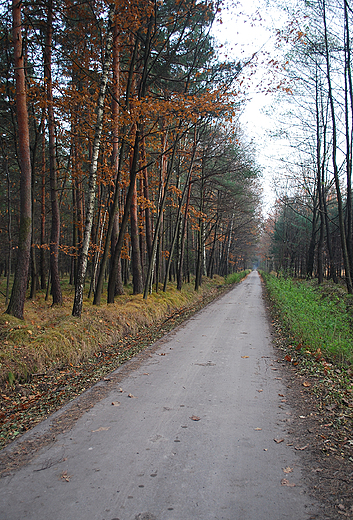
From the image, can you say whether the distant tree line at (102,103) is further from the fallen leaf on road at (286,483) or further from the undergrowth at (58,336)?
the fallen leaf on road at (286,483)

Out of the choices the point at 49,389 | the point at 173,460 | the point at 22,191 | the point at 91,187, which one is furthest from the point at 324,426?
the point at 91,187

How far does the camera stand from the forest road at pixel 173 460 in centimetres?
257

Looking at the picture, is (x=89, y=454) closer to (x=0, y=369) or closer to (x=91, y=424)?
(x=91, y=424)

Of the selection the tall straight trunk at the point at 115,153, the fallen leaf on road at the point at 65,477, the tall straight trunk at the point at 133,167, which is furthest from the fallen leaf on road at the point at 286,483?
the tall straight trunk at the point at 133,167

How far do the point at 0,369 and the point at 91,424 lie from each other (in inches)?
81.7

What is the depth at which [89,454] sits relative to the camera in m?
3.31

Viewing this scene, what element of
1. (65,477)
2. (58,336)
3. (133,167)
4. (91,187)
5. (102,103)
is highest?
(102,103)

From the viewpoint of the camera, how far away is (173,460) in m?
3.20

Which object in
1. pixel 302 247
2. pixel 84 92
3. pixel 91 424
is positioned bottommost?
pixel 91 424

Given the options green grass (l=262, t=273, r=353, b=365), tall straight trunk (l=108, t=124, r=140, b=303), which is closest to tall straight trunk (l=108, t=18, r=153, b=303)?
tall straight trunk (l=108, t=124, r=140, b=303)

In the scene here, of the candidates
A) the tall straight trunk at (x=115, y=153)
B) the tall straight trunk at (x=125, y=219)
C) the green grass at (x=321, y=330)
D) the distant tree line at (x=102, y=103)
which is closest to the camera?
the green grass at (x=321, y=330)

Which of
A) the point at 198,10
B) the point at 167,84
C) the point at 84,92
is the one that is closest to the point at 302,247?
the point at 167,84

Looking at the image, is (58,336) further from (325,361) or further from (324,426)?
(325,361)

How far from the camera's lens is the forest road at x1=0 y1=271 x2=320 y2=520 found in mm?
2574
